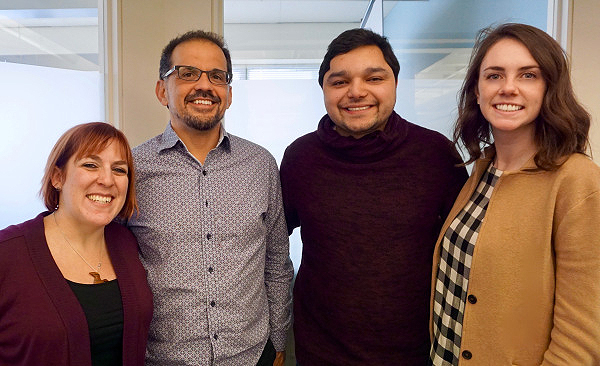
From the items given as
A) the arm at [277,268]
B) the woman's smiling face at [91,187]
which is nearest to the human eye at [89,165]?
the woman's smiling face at [91,187]

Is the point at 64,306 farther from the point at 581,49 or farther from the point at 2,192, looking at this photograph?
the point at 581,49

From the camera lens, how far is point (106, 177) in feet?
4.10

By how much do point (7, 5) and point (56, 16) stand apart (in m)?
0.19

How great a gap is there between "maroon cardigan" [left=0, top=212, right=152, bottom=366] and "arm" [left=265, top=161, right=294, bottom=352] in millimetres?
598

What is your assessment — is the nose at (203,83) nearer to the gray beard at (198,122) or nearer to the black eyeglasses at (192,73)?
the black eyeglasses at (192,73)

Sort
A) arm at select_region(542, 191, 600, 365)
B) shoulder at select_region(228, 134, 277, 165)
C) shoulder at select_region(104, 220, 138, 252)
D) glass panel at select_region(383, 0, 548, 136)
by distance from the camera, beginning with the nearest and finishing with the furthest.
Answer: arm at select_region(542, 191, 600, 365) < shoulder at select_region(104, 220, 138, 252) < shoulder at select_region(228, 134, 277, 165) < glass panel at select_region(383, 0, 548, 136)

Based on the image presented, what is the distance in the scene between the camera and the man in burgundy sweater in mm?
1408

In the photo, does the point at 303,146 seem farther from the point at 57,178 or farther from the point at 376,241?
the point at 57,178

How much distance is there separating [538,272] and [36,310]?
1.41m

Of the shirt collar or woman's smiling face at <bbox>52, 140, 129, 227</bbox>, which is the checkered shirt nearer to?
the shirt collar

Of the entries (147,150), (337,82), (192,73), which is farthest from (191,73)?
(337,82)

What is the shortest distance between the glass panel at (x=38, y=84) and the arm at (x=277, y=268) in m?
1.04

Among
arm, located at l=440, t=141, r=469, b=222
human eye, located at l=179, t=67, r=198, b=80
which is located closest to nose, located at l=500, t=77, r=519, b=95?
arm, located at l=440, t=141, r=469, b=222

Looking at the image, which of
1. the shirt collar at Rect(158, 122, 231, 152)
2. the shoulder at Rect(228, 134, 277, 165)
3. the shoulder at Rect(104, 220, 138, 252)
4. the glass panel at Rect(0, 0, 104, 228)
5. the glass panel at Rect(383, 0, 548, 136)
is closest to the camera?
the shoulder at Rect(104, 220, 138, 252)
